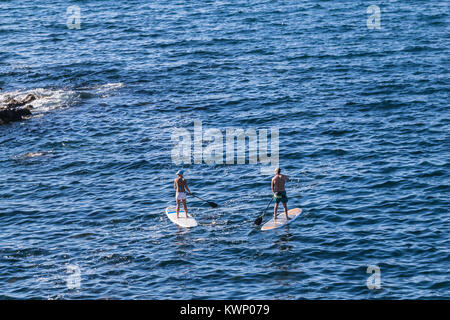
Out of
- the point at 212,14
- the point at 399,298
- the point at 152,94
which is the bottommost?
the point at 399,298

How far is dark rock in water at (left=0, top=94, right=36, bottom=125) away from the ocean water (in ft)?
4.60

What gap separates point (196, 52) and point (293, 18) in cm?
1606

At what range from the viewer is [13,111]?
56.9 m

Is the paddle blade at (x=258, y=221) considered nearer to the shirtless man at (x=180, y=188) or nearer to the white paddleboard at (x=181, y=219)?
the white paddleboard at (x=181, y=219)

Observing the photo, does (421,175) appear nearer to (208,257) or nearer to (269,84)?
(208,257)

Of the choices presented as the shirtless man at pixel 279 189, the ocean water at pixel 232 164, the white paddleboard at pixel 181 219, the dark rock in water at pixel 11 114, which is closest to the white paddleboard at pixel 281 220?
the shirtless man at pixel 279 189

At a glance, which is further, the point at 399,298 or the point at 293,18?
the point at 293,18

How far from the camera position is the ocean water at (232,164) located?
33.3 m

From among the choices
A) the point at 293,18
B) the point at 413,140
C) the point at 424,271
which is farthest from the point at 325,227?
the point at 293,18

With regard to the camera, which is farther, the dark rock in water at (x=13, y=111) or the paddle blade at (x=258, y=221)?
the dark rock in water at (x=13, y=111)

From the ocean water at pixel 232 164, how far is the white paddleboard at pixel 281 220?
17.8 inches

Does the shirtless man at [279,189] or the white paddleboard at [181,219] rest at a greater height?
the shirtless man at [279,189]

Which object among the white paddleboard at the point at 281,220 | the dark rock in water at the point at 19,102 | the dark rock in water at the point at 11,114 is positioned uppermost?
the dark rock in water at the point at 19,102

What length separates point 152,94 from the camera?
2430 inches
